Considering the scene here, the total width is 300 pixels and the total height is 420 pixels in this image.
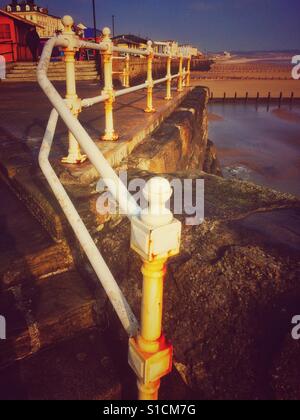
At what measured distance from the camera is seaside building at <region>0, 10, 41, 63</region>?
69.8 ft

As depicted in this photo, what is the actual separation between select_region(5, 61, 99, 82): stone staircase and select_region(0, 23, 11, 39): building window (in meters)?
10.3

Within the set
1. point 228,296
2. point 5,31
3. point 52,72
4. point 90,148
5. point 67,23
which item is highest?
point 5,31

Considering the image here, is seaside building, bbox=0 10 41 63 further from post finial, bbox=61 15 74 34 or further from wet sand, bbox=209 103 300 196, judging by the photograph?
post finial, bbox=61 15 74 34

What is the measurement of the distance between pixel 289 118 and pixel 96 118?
96.4 feet

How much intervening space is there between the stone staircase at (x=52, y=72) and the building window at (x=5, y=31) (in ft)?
33.8

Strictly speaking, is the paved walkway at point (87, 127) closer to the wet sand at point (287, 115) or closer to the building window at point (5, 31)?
the building window at point (5, 31)

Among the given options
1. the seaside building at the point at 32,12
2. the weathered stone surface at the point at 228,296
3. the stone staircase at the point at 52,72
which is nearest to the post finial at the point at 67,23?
the weathered stone surface at the point at 228,296

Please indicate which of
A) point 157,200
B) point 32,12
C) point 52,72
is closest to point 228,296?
point 157,200

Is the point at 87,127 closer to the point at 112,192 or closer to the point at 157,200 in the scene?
the point at 112,192

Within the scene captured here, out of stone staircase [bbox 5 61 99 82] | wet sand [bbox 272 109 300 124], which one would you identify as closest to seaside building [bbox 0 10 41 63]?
stone staircase [bbox 5 61 99 82]

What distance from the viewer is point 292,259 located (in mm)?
1497

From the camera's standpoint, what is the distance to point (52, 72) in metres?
13.4

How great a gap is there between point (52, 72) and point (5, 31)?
39.9ft
